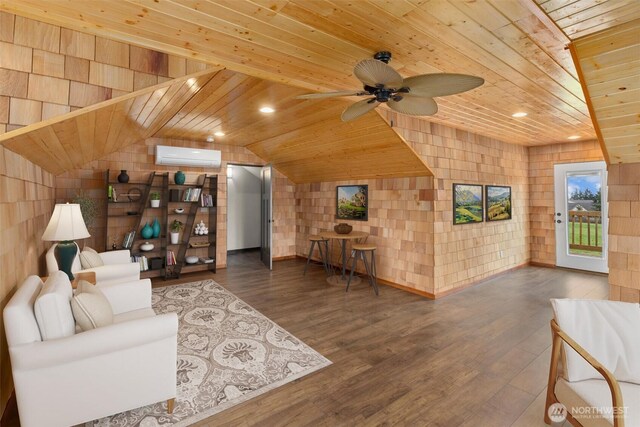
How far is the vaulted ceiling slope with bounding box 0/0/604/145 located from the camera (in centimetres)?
171

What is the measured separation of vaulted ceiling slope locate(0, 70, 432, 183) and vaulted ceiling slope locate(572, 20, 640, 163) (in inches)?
77.7

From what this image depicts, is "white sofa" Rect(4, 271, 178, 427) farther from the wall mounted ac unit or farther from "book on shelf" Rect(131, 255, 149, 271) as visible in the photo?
the wall mounted ac unit

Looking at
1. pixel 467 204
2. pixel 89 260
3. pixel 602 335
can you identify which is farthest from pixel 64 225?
pixel 467 204

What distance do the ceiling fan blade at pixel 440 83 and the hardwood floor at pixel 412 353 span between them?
217 cm

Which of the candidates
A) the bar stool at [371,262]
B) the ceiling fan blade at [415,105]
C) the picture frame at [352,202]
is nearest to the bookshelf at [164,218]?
→ the picture frame at [352,202]

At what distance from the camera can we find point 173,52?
221 cm

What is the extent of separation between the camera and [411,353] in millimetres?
2758

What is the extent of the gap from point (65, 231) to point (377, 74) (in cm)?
304

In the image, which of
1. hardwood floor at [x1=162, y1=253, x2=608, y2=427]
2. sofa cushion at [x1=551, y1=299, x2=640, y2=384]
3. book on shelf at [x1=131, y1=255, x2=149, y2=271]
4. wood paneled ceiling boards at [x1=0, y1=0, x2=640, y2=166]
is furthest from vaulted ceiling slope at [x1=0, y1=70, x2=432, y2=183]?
sofa cushion at [x1=551, y1=299, x2=640, y2=384]

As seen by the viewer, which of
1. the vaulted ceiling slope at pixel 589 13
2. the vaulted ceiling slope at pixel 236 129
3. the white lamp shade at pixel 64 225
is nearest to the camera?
the vaulted ceiling slope at pixel 589 13

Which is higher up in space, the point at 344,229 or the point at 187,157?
the point at 187,157

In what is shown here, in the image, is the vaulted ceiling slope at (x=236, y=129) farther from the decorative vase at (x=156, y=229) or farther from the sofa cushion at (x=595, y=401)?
the sofa cushion at (x=595, y=401)

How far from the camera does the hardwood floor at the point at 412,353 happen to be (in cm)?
199

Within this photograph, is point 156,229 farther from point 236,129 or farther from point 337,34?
point 337,34
